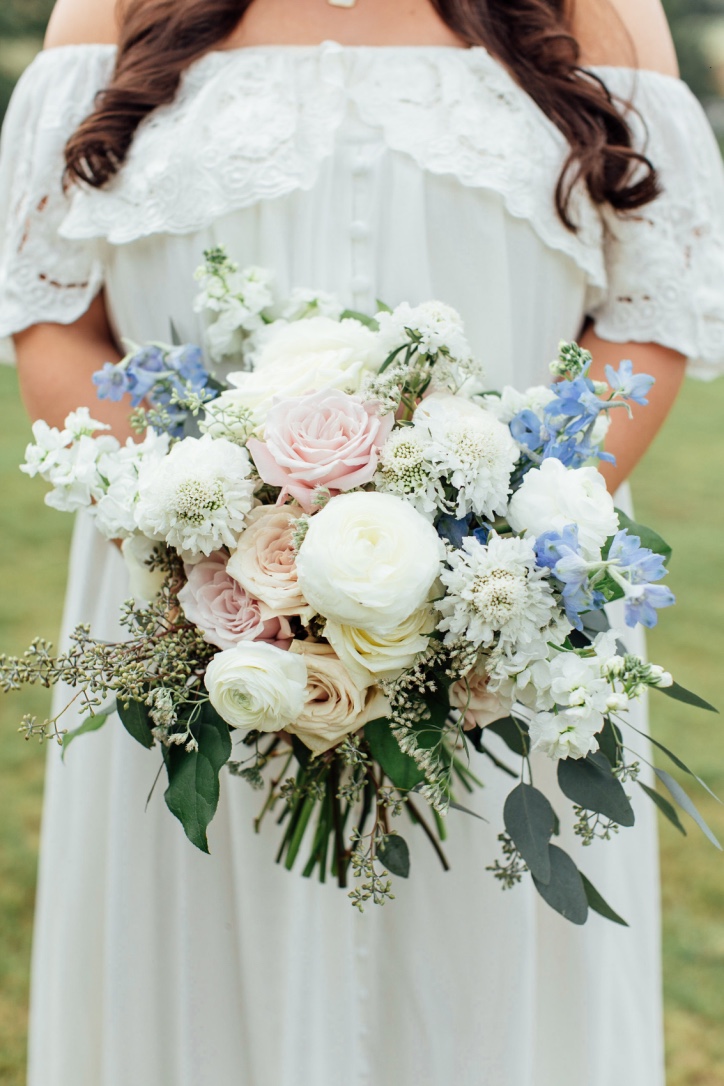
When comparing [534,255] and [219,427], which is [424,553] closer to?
[219,427]

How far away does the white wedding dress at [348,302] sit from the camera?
1.53 metres

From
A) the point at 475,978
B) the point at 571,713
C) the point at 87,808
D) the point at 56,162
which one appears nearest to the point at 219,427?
the point at 571,713

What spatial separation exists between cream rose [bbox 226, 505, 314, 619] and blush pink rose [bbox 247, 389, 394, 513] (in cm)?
3

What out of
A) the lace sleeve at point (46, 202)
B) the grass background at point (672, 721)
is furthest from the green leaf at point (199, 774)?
the grass background at point (672, 721)

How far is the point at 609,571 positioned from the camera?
1.08m

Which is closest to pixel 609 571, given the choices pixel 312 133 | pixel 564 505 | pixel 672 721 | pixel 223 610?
pixel 564 505

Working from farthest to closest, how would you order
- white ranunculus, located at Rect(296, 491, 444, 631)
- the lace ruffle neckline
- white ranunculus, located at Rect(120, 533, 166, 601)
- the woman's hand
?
1. the woman's hand
2. the lace ruffle neckline
3. white ranunculus, located at Rect(120, 533, 166, 601)
4. white ranunculus, located at Rect(296, 491, 444, 631)

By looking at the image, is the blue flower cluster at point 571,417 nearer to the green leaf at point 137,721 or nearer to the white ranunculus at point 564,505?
the white ranunculus at point 564,505

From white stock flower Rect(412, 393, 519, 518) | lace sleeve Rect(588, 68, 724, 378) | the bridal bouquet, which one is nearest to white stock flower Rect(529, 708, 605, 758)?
the bridal bouquet

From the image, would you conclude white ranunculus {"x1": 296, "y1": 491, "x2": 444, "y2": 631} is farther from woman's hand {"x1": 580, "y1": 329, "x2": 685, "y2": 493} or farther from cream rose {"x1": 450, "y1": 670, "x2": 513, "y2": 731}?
woman's hand {"x1": 580, "y1": 329, "x2": 685, "y2": 493}

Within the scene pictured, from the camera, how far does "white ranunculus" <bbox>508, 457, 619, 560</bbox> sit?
1102mm

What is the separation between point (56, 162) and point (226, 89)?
11.0 inches

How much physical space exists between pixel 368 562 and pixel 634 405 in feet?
2.49

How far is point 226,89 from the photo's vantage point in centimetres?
155
